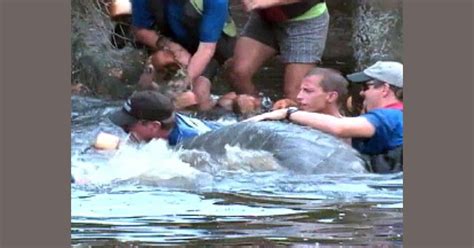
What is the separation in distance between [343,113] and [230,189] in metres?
0.75

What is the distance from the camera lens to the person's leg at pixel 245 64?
7074mm

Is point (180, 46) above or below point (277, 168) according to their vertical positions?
above

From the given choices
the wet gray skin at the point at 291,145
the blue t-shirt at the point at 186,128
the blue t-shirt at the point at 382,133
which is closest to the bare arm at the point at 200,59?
the blue t-shirt at the point at 186,128

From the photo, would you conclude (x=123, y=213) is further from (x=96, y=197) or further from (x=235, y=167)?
(x=235, y=167)

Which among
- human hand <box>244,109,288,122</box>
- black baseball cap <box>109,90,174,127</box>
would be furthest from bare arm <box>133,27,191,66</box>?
human hand <box>244,109,288,122</box>

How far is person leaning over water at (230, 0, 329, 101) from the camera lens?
707 centimetres

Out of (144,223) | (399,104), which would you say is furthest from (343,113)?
(144,223)

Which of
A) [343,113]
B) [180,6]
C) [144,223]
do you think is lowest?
[144,223]

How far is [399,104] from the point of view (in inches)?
279

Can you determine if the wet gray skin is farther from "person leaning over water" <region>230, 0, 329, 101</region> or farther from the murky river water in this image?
"person leaning over water" <region>230, 0, 329, 101</region>

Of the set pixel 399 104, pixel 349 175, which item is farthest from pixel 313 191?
pixel 399 104

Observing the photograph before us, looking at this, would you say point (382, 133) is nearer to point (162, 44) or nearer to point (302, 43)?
point (302, 43)

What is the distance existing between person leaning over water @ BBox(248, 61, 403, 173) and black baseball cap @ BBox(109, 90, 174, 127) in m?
0.49

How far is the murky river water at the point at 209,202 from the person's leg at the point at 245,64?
0.37 meters
